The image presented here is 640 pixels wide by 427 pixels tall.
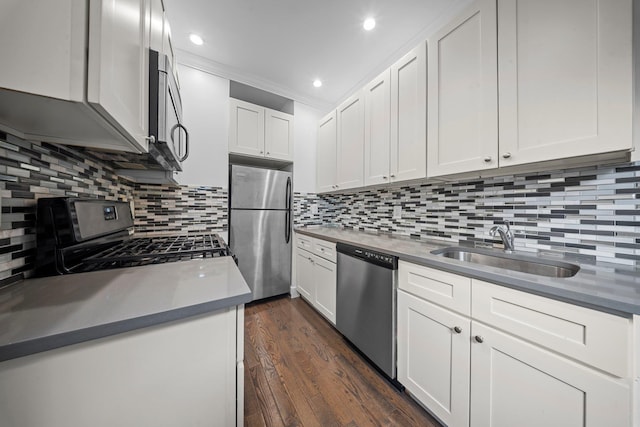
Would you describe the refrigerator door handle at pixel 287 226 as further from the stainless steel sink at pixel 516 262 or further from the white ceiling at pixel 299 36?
the stainless steel sink at pixel 516 262

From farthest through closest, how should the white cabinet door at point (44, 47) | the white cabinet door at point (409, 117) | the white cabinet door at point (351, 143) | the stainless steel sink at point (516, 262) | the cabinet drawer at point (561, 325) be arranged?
1. the white cabinet door at point (351, 143)
2. the white cabinet door at point (409, 117)
3. the stainless steel sink at point (516, 262)
4. the cabinet drawer at point (561, 325)
5. the white cabinet door at point (44, 47)

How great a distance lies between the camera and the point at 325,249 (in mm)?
2113

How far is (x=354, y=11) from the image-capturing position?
5.47ft

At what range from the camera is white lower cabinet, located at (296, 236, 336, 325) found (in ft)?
6.61

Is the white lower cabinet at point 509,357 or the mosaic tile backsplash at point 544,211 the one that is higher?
the mosaic tile backsplash at point 544,211

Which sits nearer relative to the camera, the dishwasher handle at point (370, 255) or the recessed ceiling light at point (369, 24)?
the dishwasher handle at point (370, 255)

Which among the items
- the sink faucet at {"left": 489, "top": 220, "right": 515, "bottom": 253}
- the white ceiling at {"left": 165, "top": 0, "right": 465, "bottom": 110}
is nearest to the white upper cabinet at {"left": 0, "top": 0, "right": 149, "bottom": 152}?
the white ceiling at {"left": 165, "top": 0, "right": 465, "bottom": 110}

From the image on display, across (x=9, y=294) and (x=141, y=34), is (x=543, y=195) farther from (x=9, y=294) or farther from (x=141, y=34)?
(x=9, y=294)

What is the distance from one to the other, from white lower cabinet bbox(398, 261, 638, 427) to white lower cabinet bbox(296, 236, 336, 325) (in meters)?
0.80

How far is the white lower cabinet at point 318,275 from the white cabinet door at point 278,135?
1.12 meters

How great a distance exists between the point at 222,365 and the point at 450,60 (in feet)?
6.63

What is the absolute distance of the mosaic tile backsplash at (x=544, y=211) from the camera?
3.33 ft

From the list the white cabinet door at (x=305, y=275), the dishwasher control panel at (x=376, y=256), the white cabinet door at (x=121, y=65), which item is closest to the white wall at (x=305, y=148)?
Answer: the white cabinet door at (x=305, y=275)

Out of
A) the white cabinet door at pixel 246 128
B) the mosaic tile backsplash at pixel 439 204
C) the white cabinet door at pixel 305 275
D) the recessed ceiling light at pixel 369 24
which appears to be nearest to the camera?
the mosaic tile backsplash at pixel 439 204
